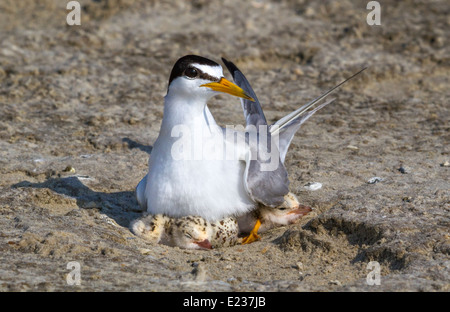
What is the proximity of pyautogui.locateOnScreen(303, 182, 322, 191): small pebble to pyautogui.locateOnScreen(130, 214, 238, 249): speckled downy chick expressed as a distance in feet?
3.27

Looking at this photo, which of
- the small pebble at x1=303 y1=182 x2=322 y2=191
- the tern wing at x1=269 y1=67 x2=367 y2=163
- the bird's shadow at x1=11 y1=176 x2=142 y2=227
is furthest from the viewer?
the tern wing at x1=269 y1=67 x2=367 y2=163

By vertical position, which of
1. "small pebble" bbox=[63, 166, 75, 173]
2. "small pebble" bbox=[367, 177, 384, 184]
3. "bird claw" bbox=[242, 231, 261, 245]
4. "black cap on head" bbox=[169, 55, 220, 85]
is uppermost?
"black cap on head" bbox=[169, 55, 220, 85]

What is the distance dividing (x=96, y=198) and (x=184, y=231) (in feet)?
3.32

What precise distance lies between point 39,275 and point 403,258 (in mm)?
2105

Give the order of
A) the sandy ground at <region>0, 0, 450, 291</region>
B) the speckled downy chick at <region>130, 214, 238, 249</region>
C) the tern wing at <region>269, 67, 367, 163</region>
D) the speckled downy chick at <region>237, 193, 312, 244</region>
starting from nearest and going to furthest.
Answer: the sandy ground at <region>0, 0, 450, 291</region>, the speckled downy chick at <region>130, 214, 238, 249</region>, the speckled downy chick at <region>237, 193, 312, 244</region>, the tern wing at <region>269, 67, 367, 163</region>

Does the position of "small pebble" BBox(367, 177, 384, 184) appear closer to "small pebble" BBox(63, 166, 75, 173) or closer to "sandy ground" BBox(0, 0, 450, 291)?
"sandy ground" BBox(0, 0, 450, 291)

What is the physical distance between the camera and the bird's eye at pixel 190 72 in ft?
15.9

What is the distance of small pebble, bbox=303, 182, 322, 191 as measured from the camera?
574 centimetres

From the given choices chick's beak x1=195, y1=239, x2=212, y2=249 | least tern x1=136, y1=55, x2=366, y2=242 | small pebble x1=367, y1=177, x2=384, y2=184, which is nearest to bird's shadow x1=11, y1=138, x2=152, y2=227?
least tern x1=136, y1=55, x2=366, y2=242

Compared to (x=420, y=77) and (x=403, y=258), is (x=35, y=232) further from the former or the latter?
(x=420, y=77)

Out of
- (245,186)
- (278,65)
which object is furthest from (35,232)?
(278,65)

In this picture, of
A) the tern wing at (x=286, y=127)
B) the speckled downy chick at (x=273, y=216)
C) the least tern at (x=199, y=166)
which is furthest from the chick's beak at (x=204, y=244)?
the tern wing at (x=286, y=127)

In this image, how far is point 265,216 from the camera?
17.4ft

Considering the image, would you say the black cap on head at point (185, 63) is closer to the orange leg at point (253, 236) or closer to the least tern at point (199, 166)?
the least tern at point (199, 166)
